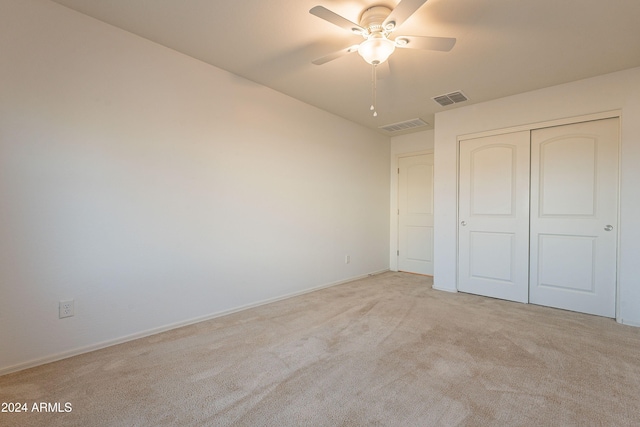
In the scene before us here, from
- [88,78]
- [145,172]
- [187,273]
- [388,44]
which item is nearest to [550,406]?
[388,44]

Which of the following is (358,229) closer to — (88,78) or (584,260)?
(584,260)

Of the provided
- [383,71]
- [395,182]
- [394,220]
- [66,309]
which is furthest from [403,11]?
[394,220]

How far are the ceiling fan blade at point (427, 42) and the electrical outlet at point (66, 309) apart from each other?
3.03 m

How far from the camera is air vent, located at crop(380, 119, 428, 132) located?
4.40 m

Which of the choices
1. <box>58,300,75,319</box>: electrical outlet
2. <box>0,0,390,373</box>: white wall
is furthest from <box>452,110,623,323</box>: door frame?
<box>58,300,75,319</box>: electrical outlet

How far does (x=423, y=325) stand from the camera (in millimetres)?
2727

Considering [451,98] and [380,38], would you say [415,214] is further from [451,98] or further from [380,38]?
[380,38]

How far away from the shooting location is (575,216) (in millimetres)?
3139

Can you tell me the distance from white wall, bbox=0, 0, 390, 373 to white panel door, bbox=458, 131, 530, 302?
2.17m

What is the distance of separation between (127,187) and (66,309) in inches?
38.5

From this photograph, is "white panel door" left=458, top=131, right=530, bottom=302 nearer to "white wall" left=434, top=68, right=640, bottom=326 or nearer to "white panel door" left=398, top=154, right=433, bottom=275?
"white wall" left=434, top=68, right=640, bottom=326

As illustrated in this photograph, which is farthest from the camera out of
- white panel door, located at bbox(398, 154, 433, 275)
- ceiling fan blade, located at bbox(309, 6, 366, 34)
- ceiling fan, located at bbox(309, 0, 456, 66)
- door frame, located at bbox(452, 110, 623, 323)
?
white panel door, located at bbox(398, 154, 433, 275)

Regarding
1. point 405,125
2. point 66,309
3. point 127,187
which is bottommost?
point 66,309

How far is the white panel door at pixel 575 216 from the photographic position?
2969 mm
